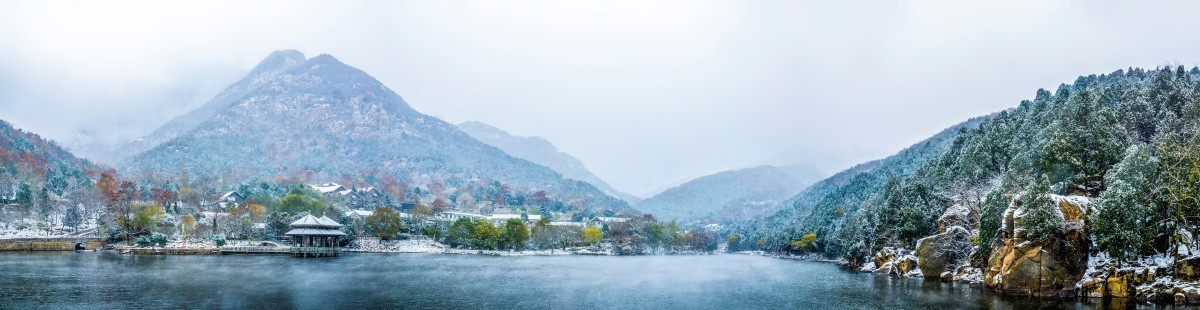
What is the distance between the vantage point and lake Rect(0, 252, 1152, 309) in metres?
37.8

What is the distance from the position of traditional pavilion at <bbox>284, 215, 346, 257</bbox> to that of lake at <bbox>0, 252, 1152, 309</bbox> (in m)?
23.7

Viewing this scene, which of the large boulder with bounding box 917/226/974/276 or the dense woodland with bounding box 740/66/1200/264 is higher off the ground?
the dense woodland with bounding box 740/66/1200/264

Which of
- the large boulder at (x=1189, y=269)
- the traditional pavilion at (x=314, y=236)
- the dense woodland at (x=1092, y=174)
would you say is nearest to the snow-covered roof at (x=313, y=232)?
the traditional pavilion at (x=314, y=236)

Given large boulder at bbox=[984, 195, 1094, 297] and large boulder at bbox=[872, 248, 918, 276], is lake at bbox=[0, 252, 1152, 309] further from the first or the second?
large boulder at bbox=[872, 248, 918, 276]

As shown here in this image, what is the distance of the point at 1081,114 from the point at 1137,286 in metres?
16.6

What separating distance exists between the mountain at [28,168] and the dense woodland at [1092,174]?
126 metres

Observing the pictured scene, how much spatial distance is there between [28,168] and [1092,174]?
15742cm

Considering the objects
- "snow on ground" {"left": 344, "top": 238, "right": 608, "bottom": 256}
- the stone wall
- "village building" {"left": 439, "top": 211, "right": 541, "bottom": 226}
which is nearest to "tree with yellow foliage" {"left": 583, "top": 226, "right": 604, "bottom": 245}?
"snow on ground" {"left": 344, "top": 238, "right": 608, "bottom": 256}

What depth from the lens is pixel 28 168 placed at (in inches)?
4690

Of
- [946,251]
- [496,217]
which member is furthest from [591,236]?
[946,251]

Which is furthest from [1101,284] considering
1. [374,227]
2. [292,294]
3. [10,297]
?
[374,227]

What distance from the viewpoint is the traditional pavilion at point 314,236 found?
9006cm

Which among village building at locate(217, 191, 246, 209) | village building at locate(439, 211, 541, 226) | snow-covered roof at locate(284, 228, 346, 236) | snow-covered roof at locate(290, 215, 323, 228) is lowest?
village building at locate(439, 211, 541, 226)

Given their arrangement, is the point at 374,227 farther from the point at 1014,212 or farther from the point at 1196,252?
the point at 1196,252
